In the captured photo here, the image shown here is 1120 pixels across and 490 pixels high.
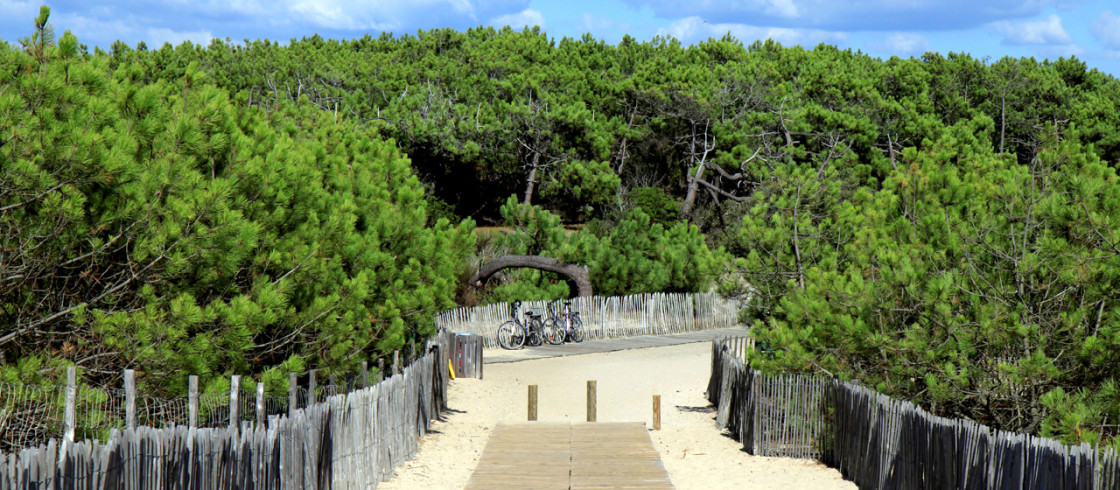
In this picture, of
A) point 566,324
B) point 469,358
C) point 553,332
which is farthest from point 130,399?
point 566,324

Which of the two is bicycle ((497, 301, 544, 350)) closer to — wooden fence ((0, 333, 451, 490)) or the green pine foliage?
wooden fence ((0, 333, 451, 490))

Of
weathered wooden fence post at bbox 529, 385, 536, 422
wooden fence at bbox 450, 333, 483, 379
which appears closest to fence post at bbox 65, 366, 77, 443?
weathered wooden fence post at bbox 529, 385, 536, 422

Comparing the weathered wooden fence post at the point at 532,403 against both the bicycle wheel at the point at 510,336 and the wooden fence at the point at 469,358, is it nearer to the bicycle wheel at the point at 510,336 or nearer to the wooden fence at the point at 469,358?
the wooden fence at the point at 469,358

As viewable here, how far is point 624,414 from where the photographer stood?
53.2 ft

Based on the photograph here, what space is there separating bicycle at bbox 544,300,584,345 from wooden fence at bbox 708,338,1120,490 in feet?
31.3

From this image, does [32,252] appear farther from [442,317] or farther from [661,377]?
[442,317]

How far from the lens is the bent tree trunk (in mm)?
26797

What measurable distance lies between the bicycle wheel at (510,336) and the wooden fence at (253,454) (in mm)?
12734

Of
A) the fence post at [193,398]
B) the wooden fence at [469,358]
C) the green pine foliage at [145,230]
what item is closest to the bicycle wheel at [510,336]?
the wooden fence at [469,358]

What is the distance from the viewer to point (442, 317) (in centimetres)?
2362

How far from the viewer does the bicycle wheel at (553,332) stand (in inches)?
998

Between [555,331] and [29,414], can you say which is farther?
[555,331]

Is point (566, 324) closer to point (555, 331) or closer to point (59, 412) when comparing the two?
point (555, 331)

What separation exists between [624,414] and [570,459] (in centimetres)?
505
